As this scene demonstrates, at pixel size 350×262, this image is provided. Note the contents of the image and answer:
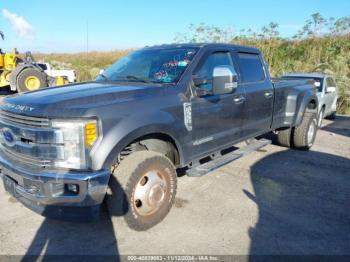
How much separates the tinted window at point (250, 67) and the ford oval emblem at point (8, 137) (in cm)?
322

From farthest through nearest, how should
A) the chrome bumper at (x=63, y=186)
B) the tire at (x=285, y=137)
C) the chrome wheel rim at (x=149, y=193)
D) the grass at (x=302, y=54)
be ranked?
the grass at (x=302, y=54)
the tire at (x=285, y=137)
the chrome wheel rim at (x=149, y=193)
the chrome bumper at (x=63, y=186)

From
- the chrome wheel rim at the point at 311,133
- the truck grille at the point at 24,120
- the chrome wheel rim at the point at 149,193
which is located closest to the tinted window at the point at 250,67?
the chrome wheel rim at the point at 311,133

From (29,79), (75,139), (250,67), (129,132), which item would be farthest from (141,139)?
(29,79)

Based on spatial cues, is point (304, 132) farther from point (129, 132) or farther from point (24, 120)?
point (24, 120)

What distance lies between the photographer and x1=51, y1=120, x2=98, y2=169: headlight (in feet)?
9.14

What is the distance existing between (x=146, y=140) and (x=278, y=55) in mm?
19356

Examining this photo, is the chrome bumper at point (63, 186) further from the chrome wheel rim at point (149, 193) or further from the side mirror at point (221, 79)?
the side mirror at point (221, 79)

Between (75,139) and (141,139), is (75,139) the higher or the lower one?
the higher one

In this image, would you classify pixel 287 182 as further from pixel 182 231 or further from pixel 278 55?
pixel 278 55

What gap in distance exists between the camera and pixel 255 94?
4.94 m

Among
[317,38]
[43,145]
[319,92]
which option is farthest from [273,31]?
[43,145]

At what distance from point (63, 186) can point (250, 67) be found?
355 cm

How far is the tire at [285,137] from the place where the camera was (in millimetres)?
6613

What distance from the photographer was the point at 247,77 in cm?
A: 494
